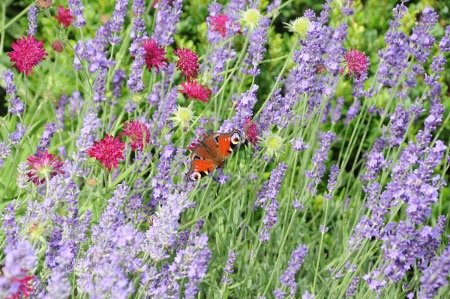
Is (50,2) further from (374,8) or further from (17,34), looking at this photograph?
(374,8)

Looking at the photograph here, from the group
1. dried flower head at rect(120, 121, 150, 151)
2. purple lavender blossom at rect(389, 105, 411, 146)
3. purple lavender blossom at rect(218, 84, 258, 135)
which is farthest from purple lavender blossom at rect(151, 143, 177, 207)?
purple lavender blossom at rect(389, 105, 411, 146)

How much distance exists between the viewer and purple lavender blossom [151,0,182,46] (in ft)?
10.6

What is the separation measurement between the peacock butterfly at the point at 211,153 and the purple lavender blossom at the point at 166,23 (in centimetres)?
85

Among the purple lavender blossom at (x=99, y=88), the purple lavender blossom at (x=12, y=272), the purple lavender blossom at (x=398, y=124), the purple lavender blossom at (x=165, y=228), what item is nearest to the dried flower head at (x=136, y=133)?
the purple lavender blossom at (x=99, y=88)

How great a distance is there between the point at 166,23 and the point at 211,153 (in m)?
1.04

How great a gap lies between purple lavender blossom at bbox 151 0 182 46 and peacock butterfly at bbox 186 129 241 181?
0.85 m

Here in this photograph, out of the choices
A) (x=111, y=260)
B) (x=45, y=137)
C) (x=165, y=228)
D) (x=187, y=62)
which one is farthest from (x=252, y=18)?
(x=111, y=260)

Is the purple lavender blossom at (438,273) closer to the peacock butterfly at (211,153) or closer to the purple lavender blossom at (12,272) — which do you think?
the peacock butterfly at (211,153)

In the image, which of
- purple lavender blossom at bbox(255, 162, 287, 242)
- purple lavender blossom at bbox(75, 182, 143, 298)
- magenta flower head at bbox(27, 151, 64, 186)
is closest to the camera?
purple lavender blossom at bbox(75, 182, 143, 298)

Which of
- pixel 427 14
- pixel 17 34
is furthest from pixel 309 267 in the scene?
pixel 17 34

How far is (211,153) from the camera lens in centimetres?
247

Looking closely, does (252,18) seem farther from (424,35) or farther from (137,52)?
(424,35)

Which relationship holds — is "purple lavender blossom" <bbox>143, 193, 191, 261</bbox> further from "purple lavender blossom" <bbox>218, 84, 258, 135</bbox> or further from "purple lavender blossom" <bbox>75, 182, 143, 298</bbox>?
"purple lavender blossom" <bbox>218, 84, 258, 135</bbox>

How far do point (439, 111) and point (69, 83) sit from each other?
94.3 inches
